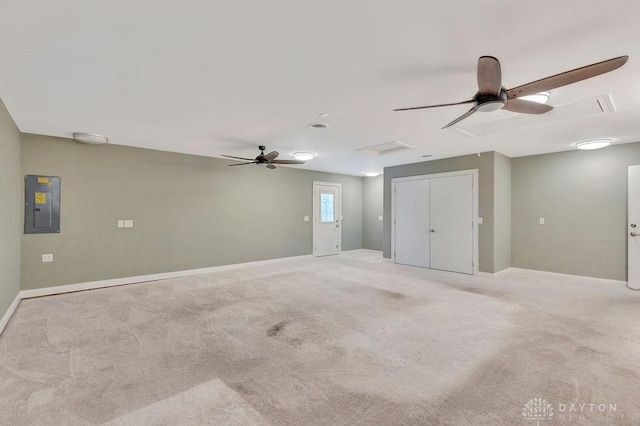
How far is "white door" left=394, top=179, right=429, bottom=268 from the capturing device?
6.64 m

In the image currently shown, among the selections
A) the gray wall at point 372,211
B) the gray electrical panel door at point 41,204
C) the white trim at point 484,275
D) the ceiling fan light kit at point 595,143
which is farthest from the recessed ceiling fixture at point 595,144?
the gray electrical panel door at point 41,204

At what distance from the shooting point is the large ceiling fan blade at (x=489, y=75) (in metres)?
1.86

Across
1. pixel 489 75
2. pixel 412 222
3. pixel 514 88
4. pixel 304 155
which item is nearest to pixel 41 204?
pixel 304 155

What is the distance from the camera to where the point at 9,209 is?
3.54 m

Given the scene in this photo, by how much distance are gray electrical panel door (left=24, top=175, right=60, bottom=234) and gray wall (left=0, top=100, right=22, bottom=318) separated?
0.41 feet

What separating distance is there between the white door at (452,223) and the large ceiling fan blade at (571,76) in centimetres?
394

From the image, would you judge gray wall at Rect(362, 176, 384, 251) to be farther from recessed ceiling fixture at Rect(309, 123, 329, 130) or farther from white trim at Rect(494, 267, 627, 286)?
recessed ceiling fixture at Rect(309, 123, 329, 130)

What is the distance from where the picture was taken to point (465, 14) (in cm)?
174

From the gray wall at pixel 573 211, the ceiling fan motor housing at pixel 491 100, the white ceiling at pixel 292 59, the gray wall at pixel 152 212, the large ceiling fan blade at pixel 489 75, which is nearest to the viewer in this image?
the white ceiling at pixel 292 59

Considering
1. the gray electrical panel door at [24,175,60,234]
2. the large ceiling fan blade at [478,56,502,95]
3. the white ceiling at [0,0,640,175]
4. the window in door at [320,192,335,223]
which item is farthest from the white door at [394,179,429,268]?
the gray electrical panel door at [24,175,60,234]

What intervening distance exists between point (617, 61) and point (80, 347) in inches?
185

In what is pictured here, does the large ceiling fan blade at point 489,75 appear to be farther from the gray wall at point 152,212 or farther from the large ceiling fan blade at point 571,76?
the gray wall at point 152,212

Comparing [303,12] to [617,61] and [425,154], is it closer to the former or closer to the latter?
[617,61]

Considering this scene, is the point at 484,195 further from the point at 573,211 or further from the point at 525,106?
the point at 525,106
